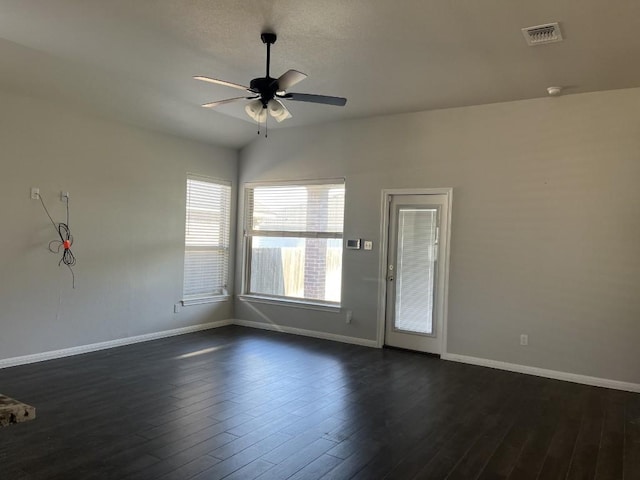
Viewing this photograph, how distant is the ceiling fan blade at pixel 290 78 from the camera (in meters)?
3.16

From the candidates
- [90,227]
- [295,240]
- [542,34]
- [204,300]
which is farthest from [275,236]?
[542,34]

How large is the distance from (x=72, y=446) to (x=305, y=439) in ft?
4.96

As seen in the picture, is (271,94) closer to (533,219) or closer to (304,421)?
(304,421)

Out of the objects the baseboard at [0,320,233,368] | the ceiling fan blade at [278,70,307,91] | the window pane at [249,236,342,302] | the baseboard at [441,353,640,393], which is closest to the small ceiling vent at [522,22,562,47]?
the ceiling fan blade at [278,70,307,91]

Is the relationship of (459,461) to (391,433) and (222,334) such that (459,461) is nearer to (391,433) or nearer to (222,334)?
(391,433)

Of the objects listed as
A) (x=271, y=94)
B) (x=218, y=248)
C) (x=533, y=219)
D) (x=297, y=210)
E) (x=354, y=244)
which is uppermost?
(x=271, y=94)

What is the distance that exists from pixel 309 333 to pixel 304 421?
3001mm

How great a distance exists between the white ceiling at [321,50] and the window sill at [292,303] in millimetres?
2701

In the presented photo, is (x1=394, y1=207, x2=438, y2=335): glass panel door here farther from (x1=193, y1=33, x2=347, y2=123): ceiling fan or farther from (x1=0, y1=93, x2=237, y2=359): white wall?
(x1=0, y1=93, x2=237, y2=359): white wall

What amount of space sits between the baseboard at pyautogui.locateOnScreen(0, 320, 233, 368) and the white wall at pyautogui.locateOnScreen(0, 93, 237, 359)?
6cm

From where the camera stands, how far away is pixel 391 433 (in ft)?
10.8

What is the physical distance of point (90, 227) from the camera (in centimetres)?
532

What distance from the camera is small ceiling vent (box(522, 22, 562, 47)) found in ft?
10.9

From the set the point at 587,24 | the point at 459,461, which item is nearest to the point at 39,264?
the point at 459,461
